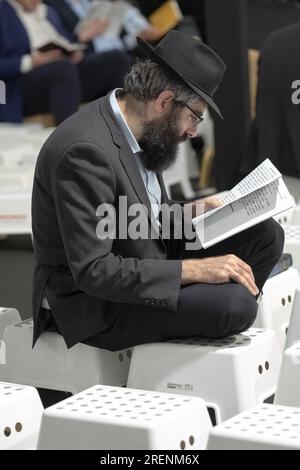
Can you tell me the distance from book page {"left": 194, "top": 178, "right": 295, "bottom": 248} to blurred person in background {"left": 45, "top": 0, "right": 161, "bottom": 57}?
449 cm

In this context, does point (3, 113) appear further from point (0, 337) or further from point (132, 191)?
point (132, 191)

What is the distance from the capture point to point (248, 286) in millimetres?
3316

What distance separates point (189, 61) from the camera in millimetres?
3371

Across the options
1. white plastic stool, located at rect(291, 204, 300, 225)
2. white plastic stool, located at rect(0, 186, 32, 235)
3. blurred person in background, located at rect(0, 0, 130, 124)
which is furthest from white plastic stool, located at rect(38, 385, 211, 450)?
blurred person in background, located at rect(0, 0, 130, 124)

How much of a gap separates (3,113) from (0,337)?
3.41 meters

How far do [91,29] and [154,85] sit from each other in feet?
14.8

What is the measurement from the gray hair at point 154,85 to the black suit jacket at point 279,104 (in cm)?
190

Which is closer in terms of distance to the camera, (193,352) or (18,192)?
(193,352)

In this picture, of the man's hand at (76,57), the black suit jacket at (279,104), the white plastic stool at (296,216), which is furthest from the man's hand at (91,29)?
the white plastic stool at (296,216)

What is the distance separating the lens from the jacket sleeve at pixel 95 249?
10.6 feet

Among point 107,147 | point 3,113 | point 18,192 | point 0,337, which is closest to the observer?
point 107,147

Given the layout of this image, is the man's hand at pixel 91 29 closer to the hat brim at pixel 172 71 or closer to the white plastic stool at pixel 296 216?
the white plastic stool at pixel 296 216

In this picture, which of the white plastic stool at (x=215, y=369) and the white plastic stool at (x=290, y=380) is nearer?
the white plastic stool at (x=290, y=380)
